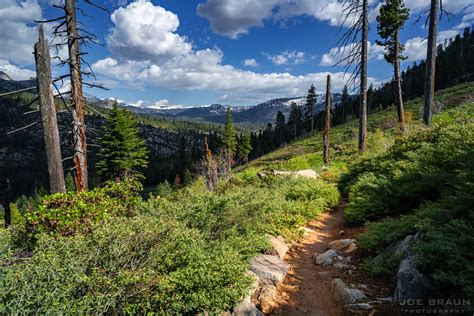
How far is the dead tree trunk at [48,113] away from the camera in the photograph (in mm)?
7312

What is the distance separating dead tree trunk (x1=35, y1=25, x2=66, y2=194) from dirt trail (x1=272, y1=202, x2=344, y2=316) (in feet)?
21.6

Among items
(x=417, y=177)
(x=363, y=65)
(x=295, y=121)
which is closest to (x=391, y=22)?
(x=363, y=65)


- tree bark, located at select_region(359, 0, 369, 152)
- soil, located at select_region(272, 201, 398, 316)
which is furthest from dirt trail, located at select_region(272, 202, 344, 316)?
tree bark, located at select_region(359, 0, 369, 152)

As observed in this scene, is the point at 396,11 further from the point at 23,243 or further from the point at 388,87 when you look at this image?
the point at 388,87

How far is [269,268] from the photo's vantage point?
5.06 metres

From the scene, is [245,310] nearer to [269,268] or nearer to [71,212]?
[269,268]

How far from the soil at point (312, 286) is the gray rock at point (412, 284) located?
9.8 inches

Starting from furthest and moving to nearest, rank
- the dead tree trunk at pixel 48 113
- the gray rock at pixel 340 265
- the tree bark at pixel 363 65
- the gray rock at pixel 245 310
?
the tree bark at pixel 363 65, the dead tree trunk at pixel 48 113, the gray rock at pixel 340 265, the gray rock at pixel 245 310

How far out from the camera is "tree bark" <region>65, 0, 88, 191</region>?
28.7 feet

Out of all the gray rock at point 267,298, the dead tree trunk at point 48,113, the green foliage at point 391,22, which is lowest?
the gray rock at point 267,298

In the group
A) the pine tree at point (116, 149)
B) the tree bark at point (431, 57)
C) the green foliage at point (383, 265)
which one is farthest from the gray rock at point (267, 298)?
the pine tree at point (116, 149)

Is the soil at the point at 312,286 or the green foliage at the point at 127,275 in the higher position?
the green foliage at the point at 127,275

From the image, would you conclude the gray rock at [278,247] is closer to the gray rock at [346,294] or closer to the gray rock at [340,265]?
the gray rock at [340,265]

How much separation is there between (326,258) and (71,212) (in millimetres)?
5157
